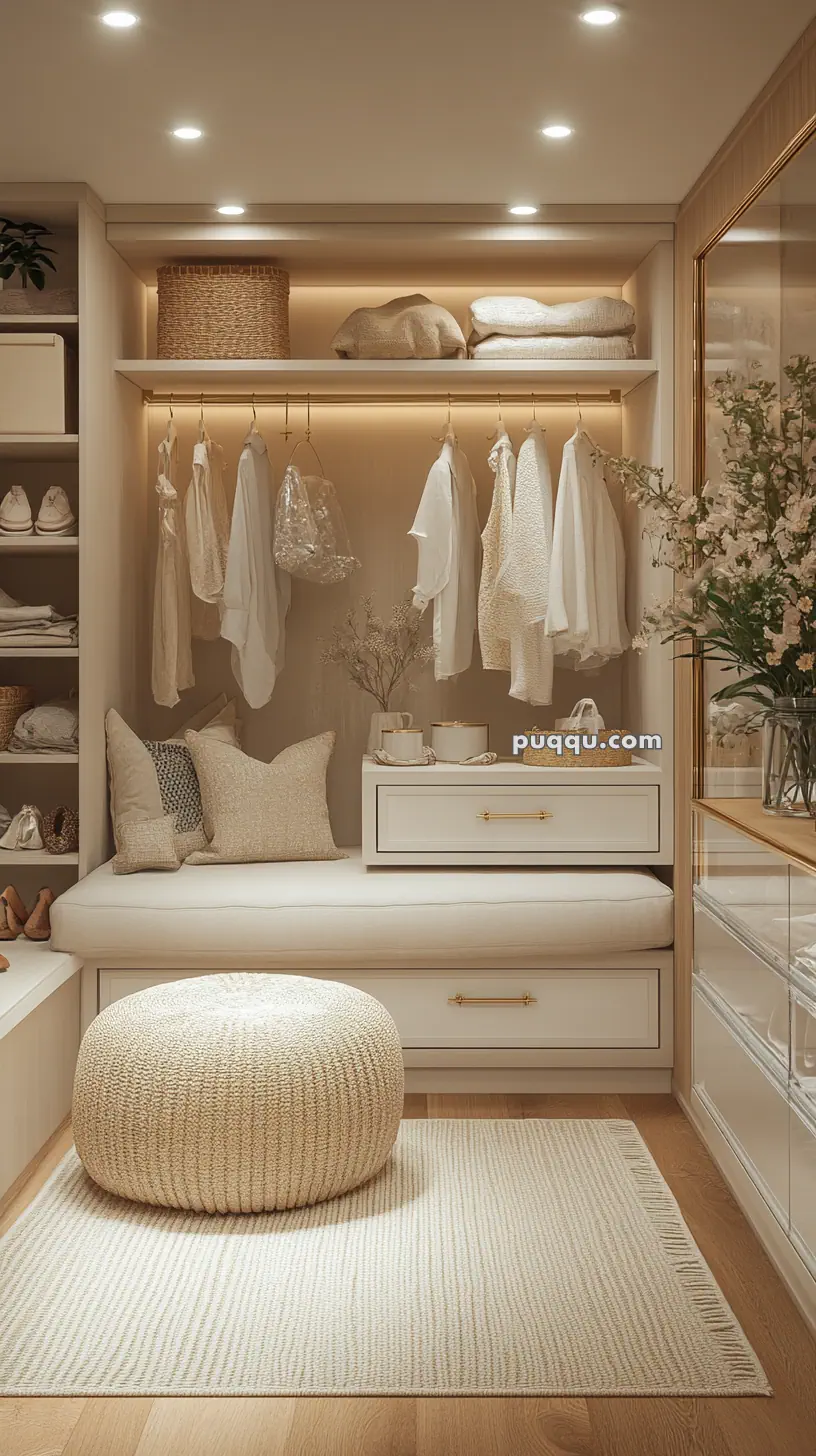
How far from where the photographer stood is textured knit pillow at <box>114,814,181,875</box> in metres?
3.73

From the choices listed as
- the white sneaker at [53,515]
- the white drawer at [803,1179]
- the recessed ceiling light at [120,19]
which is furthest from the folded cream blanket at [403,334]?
the white drawer at [803,1179]

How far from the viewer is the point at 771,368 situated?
288cm

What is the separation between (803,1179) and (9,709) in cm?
254

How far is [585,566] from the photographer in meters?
3.95

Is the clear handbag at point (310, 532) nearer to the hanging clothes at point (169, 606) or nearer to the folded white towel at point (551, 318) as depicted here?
the hanging clothes at point (169, 606)

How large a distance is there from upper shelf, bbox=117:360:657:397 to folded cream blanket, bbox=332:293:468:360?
0.05m

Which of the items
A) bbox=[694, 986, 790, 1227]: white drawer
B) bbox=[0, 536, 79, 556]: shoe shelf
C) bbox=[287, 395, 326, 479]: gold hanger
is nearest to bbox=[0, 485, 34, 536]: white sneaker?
bbox=[0, 536, 79, 556]: shoe shelf

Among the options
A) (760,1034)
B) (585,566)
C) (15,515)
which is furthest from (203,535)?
Result: (760,1034)

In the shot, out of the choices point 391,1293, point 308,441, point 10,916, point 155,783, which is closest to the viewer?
point 391,1293

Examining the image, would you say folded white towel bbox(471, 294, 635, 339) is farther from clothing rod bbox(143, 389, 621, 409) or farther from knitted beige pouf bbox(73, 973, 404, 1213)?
knitted beige pouf bbox(73, 973, 404, 1213)

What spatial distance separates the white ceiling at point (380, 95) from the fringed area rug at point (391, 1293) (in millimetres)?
2424

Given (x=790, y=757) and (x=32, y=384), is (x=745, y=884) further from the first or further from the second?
(x=32, y=384)

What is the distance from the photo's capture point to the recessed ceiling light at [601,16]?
2539mm

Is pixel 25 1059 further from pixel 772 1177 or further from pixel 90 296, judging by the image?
pixel 90 296
